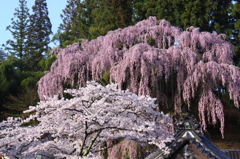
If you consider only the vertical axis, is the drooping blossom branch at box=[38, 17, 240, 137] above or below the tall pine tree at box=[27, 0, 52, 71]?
below

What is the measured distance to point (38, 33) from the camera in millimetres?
29984

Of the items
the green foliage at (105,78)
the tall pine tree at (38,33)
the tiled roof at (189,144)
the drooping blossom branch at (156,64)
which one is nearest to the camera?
the tiled roof at (189,144)

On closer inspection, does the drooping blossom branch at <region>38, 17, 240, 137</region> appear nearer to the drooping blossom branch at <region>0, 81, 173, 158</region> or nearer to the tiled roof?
the drooping blossom branch at <region>0, 81, 173, 158</region>

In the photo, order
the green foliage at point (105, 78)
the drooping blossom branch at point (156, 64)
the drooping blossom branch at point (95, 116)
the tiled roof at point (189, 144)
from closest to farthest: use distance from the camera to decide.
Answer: the tiled roof at point (189, 144) → the drooping blossom branch at point (95, 116) → the drooping blossom branch at point (156, 64) → the green foliage at point (105, 78)

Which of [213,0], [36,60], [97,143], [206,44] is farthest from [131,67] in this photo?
[36,60]

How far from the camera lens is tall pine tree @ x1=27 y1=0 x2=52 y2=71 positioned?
28188 mm

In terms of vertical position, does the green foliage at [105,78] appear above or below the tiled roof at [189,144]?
above

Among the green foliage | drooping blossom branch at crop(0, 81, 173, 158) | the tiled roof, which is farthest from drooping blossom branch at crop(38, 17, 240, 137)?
the tiled roof

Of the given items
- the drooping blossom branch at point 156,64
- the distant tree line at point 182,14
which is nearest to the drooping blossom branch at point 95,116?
the drooping blossom branch at point 156,64

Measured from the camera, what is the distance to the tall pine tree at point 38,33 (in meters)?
28.2

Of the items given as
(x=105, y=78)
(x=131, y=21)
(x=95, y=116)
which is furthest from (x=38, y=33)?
(x=95, y=116)

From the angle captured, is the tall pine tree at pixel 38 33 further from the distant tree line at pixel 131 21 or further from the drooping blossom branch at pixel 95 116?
the drooping blossom branch at pixel 95 116

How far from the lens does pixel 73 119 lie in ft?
18.2

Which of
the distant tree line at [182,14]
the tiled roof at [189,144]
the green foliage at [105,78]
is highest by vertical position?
the distant tree line at [182,14]
